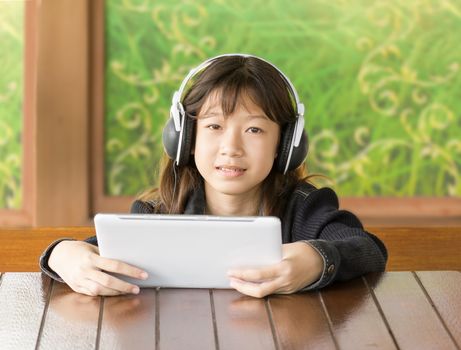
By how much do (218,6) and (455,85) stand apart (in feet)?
A: 2.76

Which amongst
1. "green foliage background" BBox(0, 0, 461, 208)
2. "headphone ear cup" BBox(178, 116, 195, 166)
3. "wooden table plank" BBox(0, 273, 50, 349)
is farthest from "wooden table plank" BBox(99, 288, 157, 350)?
"green foliage background" BBox(0, 0, 461, 208)

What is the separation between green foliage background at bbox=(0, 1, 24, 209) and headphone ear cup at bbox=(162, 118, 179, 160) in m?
1.47

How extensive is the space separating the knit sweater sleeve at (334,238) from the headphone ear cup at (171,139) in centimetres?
28

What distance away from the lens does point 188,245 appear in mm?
1701

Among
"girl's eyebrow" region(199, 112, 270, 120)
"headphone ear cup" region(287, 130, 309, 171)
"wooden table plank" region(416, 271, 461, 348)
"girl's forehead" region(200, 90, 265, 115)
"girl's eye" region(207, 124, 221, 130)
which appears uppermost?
"girl's forehead" region(200, 90, 265, 115)

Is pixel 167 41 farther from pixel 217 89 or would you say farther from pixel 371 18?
pixel 217 89

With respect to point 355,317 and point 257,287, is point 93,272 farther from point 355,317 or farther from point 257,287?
point 355,317

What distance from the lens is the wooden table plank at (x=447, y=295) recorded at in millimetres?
1625

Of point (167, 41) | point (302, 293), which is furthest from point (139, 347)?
point (167, 41)

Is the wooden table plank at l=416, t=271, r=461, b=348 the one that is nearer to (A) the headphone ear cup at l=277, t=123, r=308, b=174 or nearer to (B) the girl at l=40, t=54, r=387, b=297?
(B) the girl at l=40, t=54, r=387, b=297

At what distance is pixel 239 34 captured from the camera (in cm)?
352

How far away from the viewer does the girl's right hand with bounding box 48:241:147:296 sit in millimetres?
1722

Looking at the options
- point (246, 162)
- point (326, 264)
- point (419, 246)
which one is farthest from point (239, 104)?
point (419, 246)

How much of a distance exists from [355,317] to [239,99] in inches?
24.8
